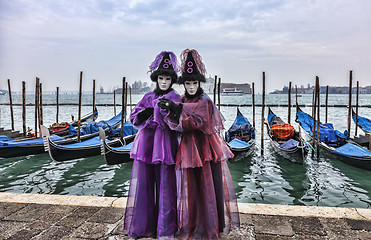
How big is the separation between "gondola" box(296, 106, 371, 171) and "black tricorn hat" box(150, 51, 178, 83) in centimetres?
580

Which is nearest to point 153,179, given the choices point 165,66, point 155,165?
point 155,165

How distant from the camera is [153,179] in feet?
6.75

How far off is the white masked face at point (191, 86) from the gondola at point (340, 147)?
570 cm

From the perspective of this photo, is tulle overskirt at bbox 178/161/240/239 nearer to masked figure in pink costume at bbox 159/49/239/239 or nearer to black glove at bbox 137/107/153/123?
masked figure in pink costume at bbox 159/49/239/239

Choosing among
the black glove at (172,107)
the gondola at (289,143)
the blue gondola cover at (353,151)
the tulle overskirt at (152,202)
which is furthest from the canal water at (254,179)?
the black glove at (172,107)

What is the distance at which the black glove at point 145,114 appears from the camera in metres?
1.99

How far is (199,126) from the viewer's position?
1.87 m

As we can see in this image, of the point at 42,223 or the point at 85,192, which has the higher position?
the point at 42,223

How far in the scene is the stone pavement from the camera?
2.04 metres

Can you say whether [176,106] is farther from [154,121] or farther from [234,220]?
[234,220]

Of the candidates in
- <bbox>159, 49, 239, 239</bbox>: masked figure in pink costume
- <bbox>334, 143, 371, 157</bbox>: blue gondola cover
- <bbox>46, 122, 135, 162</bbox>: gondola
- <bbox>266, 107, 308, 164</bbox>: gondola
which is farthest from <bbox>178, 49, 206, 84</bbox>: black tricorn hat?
<bbox>334, 143, 371, 157</bbox>: blue gondola cover

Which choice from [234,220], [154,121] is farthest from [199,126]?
[234,220]

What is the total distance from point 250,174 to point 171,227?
16.0 feet

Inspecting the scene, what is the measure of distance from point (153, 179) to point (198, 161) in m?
0.41
